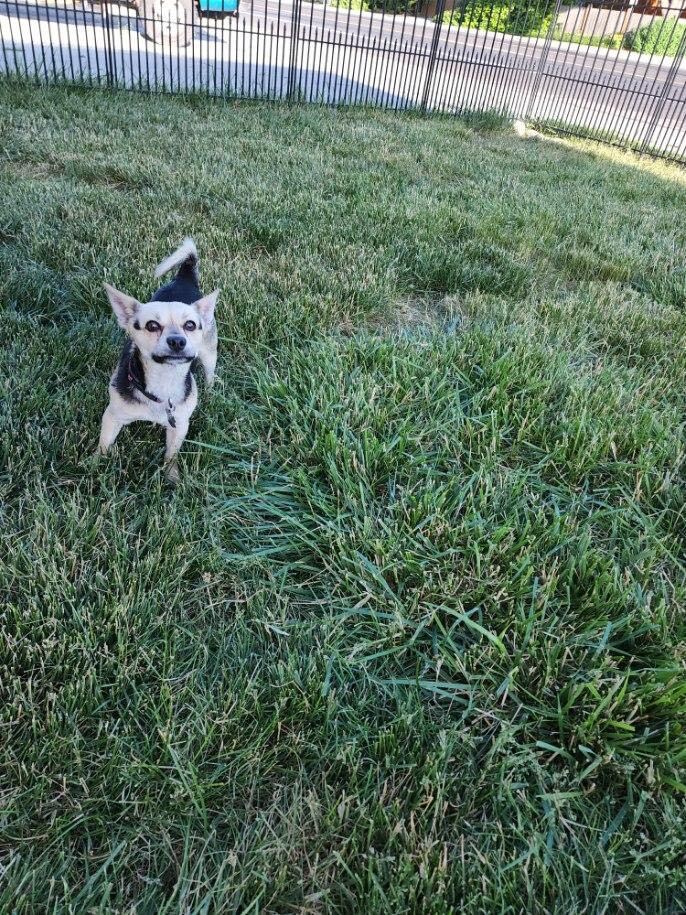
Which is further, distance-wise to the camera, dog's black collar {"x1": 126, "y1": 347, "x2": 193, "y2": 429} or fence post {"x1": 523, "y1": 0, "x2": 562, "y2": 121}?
fence post {"x1": 523, "y1": 0, "x2": 562, "y2": 121}

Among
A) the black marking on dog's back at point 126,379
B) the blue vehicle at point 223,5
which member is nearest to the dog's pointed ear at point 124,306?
the black marking on dog's back at point 126,379

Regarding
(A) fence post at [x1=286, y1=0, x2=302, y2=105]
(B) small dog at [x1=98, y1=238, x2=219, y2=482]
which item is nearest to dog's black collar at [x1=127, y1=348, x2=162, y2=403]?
(B) small dog at [x1=98, y1=238, x2=219, y2=482]

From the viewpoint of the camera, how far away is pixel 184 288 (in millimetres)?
2748

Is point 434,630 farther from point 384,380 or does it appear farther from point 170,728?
point 384,380

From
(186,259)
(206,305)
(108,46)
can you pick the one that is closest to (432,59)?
(108,46)

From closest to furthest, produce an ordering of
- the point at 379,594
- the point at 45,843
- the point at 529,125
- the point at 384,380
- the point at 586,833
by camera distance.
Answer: the point at 45,843
the point at 586,833
the point at 379,594
the point at 384,380
the point at 529,125

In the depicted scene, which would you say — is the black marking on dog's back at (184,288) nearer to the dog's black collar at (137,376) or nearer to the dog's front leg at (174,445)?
the dog's black collar at (137,376)

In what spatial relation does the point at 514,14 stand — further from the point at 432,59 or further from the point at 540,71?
the point at 432,59

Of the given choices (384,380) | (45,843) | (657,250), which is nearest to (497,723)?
(45,843)

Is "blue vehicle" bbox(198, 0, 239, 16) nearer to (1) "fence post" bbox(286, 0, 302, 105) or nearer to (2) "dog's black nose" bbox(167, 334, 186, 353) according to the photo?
(1) "fence post" bbox(286, 0, 302, 105)

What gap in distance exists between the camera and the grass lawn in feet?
4.41

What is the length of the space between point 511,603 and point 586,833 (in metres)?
0.66

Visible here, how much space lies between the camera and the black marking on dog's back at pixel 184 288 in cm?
264

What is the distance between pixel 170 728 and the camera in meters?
1.52
